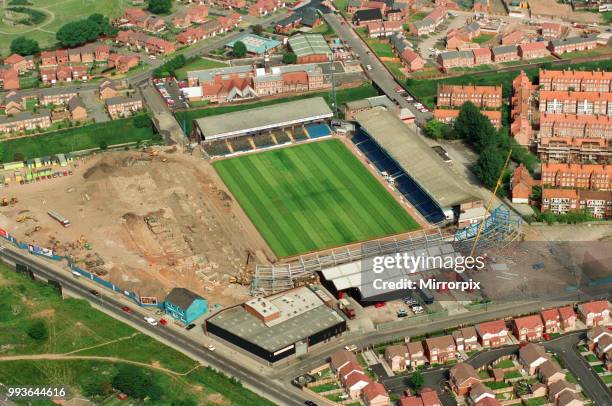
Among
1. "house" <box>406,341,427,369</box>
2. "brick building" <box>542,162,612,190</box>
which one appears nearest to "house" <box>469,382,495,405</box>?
"house" <box>406,341,427,369</box>

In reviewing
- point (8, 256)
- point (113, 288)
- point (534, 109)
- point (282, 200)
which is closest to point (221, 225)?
point (282, 200)

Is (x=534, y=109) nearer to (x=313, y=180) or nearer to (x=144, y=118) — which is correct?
(x=313, y=180)

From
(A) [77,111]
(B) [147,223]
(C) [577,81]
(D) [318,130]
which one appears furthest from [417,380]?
(A) [77,111]

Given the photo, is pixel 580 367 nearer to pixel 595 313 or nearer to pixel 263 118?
pixel 595 313
